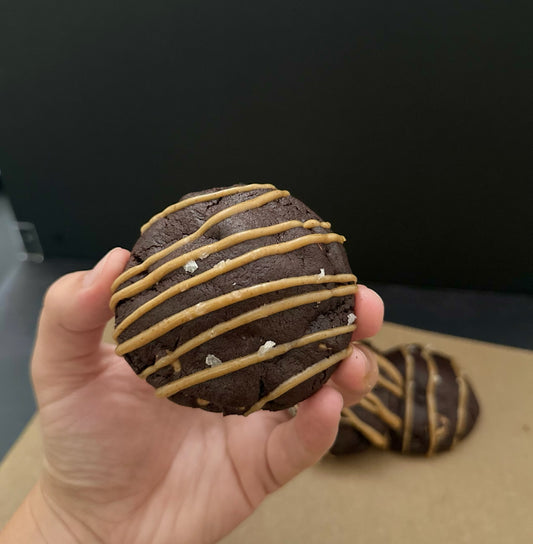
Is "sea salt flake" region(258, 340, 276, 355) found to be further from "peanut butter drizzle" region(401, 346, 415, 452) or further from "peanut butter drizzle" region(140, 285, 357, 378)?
"peanut butter drizzle" region(401, 346, 415, 452)

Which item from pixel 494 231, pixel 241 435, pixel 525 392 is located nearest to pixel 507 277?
pixel 494 231

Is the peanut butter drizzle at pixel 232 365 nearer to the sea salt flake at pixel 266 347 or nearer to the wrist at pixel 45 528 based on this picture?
the sea salt flake at pixel 266 347

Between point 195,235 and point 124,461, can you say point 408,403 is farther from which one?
point 195,235

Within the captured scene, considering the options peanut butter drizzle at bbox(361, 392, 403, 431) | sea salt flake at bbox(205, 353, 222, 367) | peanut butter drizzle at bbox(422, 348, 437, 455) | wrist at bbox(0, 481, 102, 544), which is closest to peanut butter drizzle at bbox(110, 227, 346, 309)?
sea salt flake at bbox(205, 353, 222, 367)

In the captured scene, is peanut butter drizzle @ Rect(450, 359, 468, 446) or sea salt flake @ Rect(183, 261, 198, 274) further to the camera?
peanut butter drizzle @ Rect(450, 359, 468, 446)

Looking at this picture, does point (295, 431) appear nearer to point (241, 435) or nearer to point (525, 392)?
point (241, 435)

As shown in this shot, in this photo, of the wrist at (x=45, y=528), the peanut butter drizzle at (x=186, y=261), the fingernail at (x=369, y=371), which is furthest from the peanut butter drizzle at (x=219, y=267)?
the wrist at (x=45, y=528)

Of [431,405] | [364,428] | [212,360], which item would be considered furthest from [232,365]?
[431,405]
